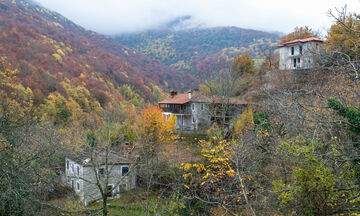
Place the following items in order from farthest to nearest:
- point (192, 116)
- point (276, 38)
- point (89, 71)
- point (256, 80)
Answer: point (276, 38)
point (89, 71)
point (192, 116)
point (256, 80)

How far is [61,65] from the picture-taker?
246 feet

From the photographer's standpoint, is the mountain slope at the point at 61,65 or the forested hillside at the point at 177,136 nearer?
the forested hillside at the point at 177,136

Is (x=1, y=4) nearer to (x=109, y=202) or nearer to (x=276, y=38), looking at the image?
(x=109, y=202)

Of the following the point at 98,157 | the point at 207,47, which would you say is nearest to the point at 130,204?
the point at 98,157

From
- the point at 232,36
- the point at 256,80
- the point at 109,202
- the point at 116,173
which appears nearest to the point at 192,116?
the point at 256,80

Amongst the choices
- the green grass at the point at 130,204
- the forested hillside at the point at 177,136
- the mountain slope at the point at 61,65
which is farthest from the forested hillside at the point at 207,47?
the green grass at the point at 130,204

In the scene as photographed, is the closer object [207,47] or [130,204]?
[130,204]

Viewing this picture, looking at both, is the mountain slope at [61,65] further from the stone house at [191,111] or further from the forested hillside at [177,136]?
the stone house at [191,111]

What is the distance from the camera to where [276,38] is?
597 feet

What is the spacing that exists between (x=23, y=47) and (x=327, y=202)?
3343 inches

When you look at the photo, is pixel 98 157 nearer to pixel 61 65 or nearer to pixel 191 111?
pixel 191 111

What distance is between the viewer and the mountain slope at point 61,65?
195 ft

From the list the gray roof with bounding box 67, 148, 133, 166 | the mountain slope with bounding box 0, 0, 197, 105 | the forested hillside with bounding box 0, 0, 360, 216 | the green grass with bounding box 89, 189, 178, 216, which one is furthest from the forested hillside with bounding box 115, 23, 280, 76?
the green grass with bounding box 89, 189, 178, 216

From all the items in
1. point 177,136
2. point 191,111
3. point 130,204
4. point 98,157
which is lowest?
point 130,204
